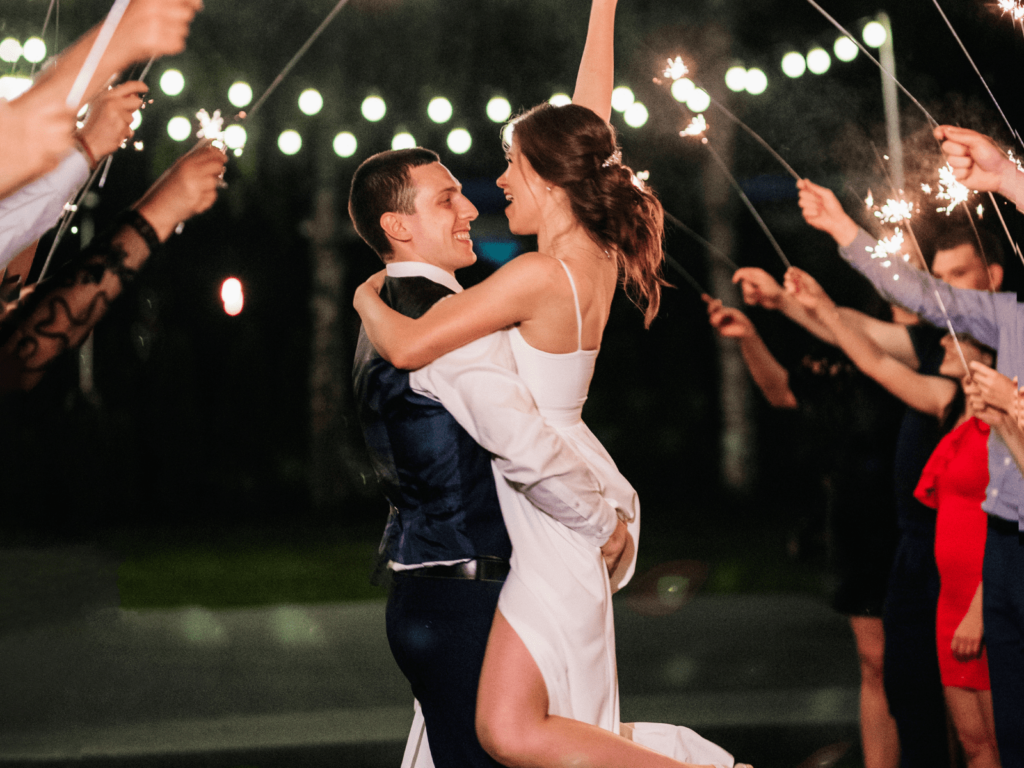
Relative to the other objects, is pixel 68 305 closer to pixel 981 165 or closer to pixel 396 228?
pixel 396 228

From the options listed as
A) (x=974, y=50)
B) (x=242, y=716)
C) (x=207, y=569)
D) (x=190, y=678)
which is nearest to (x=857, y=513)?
(x=974, y=50)

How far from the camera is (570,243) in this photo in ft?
6.37

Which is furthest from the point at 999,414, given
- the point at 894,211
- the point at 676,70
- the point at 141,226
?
the point at 141,226

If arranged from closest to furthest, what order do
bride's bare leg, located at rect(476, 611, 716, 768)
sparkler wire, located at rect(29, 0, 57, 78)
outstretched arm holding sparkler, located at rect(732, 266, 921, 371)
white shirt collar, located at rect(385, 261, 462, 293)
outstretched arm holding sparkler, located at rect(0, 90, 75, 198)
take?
1. outstretched arm holding sparkler, located at rect(0, 90, 75, 198)
2. bride's bare leg, located at rect(476, 611, 716, 768)
3. white shirt collar, located at rect(385, 261, 462, 293)
4. sparkler wire, located at rect(29, 0, 57, 78)
5. outstretched arm holding sparkler, located at rect(732, 266, 921, 371)

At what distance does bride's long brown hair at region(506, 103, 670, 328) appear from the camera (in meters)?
Answer: 1.93

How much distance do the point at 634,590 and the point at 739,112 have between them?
2.87m

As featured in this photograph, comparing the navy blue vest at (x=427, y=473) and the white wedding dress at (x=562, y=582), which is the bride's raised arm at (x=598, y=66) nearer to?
the white wedding dress at (x=562, y=582)

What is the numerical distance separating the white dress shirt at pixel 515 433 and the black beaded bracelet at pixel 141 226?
68 cm

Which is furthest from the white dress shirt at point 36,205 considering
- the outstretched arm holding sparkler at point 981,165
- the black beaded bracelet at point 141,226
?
the outstretched arm holding sparkler at point 981,165

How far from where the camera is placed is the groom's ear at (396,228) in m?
2.02

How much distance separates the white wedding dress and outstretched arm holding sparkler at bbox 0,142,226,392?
781 mm

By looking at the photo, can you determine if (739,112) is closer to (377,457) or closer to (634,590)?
(377,457)

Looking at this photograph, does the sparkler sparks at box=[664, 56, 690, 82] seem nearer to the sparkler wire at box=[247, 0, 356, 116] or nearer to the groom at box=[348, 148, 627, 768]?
the sparkler wire at box=[247, 0, 356, 116]

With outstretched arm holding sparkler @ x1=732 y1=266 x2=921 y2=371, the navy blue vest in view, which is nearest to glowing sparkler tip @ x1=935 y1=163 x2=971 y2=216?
outstretched arm holding sparkler @ x1=732 y1=266 x2=921 y2=371
